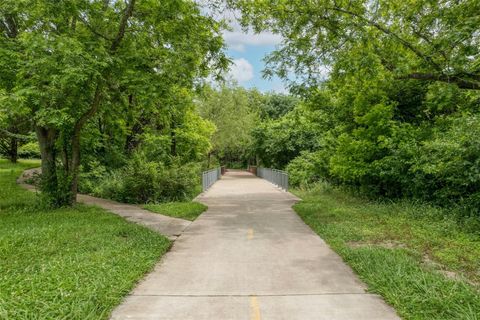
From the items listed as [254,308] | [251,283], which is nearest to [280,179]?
[251,283]

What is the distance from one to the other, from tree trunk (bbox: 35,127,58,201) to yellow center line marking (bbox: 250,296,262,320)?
9559 millimetres

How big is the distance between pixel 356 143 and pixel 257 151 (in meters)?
22.6

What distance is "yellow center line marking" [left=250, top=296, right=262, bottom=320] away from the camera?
4.18 m

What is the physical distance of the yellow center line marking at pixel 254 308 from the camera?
4.18 m

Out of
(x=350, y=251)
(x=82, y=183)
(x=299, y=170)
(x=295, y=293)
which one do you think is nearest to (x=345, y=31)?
(x=350, y=251)

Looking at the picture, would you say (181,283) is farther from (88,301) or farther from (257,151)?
(257,151)

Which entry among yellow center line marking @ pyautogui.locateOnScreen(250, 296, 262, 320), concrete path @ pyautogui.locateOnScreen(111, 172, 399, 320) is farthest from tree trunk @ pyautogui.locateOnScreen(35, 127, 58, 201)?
yellow center line marking @ pyautogui.locateOnScreen(250, 296, 262, 320)

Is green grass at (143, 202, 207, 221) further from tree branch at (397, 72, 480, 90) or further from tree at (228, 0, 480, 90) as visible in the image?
tree branch at (397, 72, 480, 90)

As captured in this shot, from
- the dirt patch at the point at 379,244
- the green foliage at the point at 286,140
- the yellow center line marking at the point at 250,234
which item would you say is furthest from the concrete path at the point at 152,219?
the green foliage at the point at 286,140

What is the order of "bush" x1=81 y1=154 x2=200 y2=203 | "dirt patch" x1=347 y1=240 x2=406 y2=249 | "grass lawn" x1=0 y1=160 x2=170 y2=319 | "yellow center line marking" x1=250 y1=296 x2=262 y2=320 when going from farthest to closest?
1. "bush" x1=81 y1=154 x2=200 y2=203
2. "dirt patch" x1=347 y1=240 x2=406 y2=249
3. "grass lawn" x1=0 y1=160 x2=170 y2=319
4. "yellow center line marking" x1=250 y1=296 x2=262 y2=320

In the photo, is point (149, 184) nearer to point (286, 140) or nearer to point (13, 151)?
point (286, 140)

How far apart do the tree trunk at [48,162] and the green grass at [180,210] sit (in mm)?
3001

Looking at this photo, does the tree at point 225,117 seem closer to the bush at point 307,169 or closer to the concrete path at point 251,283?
the bush at point 307,169

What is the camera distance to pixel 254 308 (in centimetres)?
444
